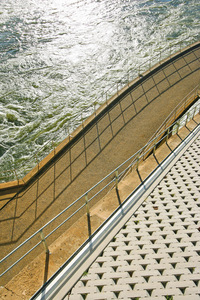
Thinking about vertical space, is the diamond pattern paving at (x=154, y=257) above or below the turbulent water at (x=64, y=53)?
below

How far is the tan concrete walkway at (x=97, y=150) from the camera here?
29.1ft

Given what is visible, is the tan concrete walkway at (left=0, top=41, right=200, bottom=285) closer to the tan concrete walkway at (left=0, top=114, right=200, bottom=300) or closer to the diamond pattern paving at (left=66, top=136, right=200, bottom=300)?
the tan concrete walkway at (left=0, top=114, right=200, bottom=300)

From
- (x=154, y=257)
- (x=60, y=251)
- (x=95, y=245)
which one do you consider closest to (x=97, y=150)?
(x=95, y=245)

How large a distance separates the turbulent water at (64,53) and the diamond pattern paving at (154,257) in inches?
257

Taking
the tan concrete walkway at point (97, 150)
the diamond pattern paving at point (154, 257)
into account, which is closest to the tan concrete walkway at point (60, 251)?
the diamond pattern paving at point (154, 257)

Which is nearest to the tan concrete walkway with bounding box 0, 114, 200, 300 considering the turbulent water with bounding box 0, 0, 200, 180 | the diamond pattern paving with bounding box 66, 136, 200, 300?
the diamond pattern paving with bounding box 66, 136, 200, 300

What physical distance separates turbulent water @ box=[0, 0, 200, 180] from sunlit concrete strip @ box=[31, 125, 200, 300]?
5.45 metres

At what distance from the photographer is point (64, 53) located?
27234 millimetres

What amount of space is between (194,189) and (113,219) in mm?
2848

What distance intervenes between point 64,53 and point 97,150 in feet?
62.5

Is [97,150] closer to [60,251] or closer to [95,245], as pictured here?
[95,245]

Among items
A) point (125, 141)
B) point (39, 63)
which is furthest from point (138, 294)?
point (39, 63)

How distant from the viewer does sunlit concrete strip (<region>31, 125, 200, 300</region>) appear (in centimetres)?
516

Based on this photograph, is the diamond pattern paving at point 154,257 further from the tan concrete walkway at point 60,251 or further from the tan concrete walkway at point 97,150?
the tan concrete walkway at point 97,150
